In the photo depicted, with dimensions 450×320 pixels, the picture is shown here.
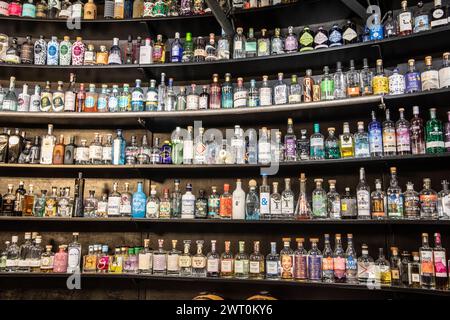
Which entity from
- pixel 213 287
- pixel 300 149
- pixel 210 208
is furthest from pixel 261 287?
pixel 300 149

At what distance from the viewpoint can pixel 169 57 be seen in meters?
3.32

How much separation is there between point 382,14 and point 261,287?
205 centimetres

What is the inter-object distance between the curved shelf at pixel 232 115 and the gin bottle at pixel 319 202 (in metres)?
0.49

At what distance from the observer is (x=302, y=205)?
279 cm

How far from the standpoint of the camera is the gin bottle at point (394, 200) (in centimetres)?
250

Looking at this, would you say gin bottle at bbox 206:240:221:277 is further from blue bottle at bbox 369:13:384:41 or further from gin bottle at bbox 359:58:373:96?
blue bottle at bbox 369:13:384:41

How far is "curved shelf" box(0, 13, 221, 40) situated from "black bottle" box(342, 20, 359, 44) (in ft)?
3.08

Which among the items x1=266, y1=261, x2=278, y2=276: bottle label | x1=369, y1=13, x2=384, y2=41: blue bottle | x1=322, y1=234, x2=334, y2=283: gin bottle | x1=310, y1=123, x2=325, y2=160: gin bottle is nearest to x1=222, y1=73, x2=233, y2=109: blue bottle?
x1=310, y1=123, x2=325, y2=160: gin bottle

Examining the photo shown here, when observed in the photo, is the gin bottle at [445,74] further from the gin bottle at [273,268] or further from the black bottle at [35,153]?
the black bottle at [35,153]

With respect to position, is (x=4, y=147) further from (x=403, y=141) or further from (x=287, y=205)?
(x=403, y=141)

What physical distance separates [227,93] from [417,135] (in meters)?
1.27

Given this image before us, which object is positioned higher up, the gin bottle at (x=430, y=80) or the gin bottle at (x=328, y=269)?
the gin bottle at (x=430, y=80)

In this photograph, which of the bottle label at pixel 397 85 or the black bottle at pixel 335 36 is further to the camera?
the black bottle at pixel 335 36

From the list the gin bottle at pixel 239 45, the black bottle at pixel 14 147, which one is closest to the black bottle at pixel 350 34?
the gin bottle at pixel 239 45
